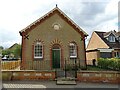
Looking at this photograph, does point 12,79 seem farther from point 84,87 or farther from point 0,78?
point 84,87

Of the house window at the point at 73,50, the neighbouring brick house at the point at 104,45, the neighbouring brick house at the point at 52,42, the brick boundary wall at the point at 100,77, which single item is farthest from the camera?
the neighbouring brick house at the point at 104,45

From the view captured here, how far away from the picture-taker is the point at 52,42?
70.1 ft

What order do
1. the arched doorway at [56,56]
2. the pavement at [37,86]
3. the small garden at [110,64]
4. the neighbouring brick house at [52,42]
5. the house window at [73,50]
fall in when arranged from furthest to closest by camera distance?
1. the house window at [73,50]
2. the arched doorway at [56,56]
3. the small garden at [110,64]
4. the neighbouring brick house at [52,42]
5. the pavement at [37,86]

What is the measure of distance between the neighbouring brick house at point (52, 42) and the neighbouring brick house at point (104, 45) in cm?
1018

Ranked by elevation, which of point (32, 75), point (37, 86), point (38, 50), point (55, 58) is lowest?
point (37, 86)

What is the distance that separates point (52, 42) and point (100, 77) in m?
8.12

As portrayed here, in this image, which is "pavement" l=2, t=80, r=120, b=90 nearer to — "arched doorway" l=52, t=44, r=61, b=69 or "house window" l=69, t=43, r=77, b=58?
"arched doorway" l=52, t=44, r=61, b=69

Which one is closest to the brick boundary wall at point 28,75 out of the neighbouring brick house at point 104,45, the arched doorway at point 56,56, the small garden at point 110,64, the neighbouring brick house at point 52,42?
the neighbouring brick house at point 52,42

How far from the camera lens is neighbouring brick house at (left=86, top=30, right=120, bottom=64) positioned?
1241 inches

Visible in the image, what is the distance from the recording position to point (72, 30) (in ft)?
72.5

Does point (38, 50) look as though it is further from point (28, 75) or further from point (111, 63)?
point (111, 63)

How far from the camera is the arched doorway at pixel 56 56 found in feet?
70.8

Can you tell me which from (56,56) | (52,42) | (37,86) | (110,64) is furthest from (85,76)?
(110,64)

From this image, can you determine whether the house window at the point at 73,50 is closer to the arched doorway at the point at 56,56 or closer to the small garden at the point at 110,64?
the arched doorway at the point at 56,56
